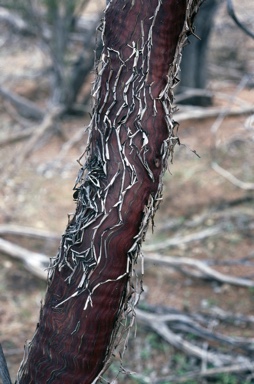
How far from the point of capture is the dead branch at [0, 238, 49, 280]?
4.02m

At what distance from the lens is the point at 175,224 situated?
466 cm

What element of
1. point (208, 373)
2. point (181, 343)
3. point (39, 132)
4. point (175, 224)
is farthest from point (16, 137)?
point (208, 373)

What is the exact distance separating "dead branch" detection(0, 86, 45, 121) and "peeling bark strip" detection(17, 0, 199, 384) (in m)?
5.61

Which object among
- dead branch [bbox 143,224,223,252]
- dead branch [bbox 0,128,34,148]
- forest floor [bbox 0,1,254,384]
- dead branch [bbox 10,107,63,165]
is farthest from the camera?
dead branch [bbox 0,128,34,148]

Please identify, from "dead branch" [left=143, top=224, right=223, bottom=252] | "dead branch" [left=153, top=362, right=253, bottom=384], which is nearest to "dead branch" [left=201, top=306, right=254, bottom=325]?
"dead branch" [left=153, top=362, right=253, bottom=384]

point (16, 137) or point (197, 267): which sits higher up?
point (16, 137)

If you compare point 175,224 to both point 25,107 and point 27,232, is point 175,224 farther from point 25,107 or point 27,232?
point 25,107

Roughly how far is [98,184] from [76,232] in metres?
0.13

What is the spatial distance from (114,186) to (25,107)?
19.1 feet

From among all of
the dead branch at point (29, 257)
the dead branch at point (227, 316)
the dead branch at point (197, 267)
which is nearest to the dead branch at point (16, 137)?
the dead branch at point (29, 257)

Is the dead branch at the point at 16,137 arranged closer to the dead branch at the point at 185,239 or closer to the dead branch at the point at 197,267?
the dead branch at the point at 185,239

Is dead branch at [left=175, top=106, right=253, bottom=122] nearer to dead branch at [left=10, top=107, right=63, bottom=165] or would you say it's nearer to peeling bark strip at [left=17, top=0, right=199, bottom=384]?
dead branch at [left=10, top=107, right=63, bottom=165]

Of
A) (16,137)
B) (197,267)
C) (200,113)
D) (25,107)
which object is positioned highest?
(200,113)

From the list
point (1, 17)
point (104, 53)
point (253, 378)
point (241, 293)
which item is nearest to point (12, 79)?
point (1, 17)
